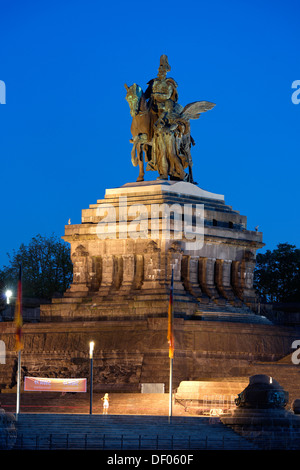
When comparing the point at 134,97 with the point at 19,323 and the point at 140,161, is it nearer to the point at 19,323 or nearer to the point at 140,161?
the point at 140,161

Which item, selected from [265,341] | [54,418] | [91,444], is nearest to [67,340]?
[265,341]

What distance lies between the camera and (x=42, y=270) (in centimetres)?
12588

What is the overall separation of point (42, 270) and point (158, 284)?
144 feet

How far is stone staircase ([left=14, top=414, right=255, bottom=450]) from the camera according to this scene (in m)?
56.6

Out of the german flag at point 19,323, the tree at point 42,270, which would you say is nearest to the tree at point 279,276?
the tree at point 42,270

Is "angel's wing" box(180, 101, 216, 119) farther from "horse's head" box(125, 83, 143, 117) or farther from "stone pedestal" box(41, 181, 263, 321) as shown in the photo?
"stone pedestal" box(41, 181, 263, 321)

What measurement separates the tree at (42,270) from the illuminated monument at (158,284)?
35324 mm

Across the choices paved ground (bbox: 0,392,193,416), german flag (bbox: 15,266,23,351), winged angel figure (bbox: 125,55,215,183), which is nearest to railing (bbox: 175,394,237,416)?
paved ground (bbox: 0,392,193,416)

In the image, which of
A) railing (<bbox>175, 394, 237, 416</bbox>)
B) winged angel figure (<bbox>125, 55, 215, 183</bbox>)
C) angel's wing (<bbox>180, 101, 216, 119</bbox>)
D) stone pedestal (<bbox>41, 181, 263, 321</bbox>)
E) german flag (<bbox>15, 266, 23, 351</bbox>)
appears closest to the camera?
german flag (<bbox>15, 266, 23, 351</bbox>)

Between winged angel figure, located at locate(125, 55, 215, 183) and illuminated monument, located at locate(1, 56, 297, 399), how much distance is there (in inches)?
2.3

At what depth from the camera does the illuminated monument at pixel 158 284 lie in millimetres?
77938
